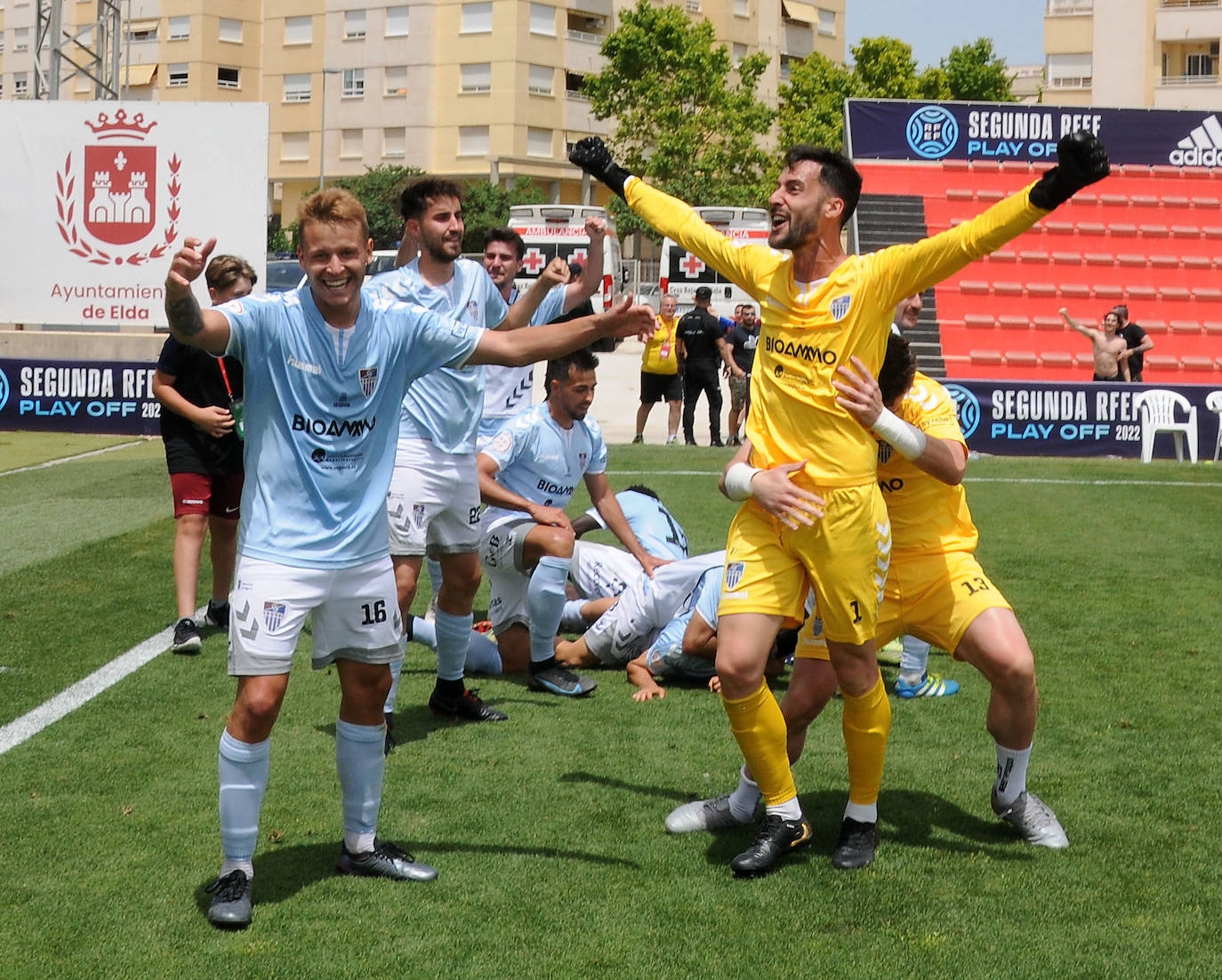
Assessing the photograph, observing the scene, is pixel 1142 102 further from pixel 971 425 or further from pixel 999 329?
pixel 971 425

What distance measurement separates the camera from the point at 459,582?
6.64 metres

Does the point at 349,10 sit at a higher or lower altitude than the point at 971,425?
Result: higher

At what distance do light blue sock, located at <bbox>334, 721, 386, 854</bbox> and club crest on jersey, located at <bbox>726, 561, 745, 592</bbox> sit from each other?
1254 mm

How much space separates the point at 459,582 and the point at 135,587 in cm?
387

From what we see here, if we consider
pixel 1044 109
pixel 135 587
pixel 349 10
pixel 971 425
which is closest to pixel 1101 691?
pixel 135 587

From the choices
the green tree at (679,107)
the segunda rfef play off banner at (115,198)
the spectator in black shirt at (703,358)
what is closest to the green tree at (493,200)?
the green tree at (679,107)

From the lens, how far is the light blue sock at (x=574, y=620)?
8.43 meters

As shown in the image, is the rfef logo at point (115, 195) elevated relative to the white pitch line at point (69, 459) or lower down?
elevated

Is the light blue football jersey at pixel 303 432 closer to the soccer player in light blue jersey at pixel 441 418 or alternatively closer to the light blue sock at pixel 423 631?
the soccer player in light blue jersey at pixel 441 418

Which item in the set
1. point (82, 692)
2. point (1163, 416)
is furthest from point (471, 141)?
point (82, 692)

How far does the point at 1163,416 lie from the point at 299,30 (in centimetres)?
6635

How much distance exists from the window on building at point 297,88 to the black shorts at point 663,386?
61093 mm

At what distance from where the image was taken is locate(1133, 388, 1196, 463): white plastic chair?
18.8 meters

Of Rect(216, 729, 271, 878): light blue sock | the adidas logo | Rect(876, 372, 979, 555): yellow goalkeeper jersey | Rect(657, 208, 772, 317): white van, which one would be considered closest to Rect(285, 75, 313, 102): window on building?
Rect(657, 208, 772, 317): white van
